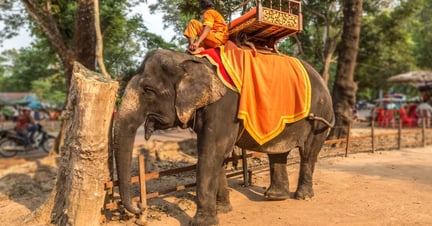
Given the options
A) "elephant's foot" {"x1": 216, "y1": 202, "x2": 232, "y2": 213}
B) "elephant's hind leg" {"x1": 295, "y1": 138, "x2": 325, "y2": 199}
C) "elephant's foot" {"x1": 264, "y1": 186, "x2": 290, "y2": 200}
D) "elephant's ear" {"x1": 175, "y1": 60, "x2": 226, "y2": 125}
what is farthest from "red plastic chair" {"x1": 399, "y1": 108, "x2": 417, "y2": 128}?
"elephant's ear" {"x1": 175, "y1": 60, "x2": 226, "y2": 125}

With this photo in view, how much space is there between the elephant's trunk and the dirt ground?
715mm

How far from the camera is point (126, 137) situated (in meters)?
4.16

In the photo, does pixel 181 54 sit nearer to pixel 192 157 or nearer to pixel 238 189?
pixel 238 189

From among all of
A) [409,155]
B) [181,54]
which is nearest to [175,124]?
[181,54]

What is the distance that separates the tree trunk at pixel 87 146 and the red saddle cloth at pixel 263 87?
1.40m

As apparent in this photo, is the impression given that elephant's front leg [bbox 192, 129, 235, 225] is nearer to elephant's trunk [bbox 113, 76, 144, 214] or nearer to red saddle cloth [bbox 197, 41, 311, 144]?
red saddle cloth [bbox 197, 41, 311, 144]

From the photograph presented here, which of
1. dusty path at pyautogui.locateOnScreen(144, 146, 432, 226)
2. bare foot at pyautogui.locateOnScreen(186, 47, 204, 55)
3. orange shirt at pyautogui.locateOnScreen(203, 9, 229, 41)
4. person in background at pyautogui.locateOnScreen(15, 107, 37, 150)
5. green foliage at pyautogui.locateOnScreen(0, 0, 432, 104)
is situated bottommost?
dusty path at pyautogui.locateOnScreen(144, 146, 432, 226)

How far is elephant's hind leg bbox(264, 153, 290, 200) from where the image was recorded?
565 cm

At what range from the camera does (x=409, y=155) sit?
1009cm

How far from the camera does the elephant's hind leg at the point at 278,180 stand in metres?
5.65

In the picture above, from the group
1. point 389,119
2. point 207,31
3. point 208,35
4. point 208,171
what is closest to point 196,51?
point 207,31

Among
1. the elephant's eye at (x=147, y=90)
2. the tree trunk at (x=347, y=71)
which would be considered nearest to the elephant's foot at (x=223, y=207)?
the elephant's eye at (x=147, y=90)

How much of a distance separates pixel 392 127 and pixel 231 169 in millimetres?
13270

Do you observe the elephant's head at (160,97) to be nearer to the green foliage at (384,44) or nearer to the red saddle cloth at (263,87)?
the red saddle cloth at (263,87)
